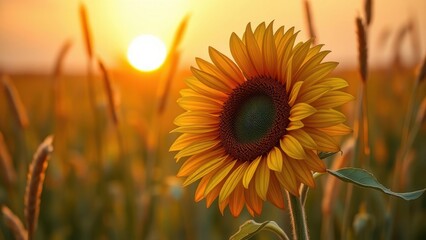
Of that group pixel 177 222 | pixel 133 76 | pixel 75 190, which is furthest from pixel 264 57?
pixel 133 76

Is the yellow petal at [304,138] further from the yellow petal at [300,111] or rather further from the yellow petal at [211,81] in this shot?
the yellow petal at [211,81]

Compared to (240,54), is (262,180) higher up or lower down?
lower down

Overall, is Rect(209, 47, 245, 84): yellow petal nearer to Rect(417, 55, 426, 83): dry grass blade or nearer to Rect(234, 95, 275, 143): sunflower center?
Rect(234, 95, 275, 143): sunflower center

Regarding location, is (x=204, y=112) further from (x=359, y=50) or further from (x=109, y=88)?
(x=109, y=88)

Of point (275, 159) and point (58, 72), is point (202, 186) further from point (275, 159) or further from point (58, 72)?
point (58, 72)

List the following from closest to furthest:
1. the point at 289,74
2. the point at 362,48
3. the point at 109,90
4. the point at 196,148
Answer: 1. the point at 289,74
2. the point at 196,148
3. the point at 362,48
4. the point at 109,90

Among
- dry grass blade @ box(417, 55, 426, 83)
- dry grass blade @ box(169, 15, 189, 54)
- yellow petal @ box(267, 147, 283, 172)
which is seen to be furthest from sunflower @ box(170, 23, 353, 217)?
dry grass blade @ box(169, 15, 189, 54)

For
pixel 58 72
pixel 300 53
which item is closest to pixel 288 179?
pixel 300 53
